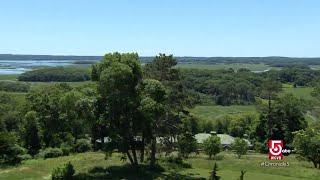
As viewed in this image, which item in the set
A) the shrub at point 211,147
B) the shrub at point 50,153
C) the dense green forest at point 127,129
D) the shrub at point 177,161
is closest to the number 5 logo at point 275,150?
the dense green forest at point 127,129

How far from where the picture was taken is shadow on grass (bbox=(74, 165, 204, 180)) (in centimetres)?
4300

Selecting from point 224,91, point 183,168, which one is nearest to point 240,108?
point 224,91

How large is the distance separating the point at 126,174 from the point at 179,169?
6.65 metres

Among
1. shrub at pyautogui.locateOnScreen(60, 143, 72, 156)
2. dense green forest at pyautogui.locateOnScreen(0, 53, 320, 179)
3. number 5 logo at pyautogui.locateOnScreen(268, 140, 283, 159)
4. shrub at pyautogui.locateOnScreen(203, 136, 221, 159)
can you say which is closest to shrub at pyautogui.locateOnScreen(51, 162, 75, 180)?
dense green forest at pyautogui.locateOnScreen(0, 53, 320, 179)

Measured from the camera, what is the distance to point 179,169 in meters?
48.2

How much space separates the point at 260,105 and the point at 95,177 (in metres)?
38.1

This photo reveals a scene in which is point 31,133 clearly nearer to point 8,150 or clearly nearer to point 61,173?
point 8,150

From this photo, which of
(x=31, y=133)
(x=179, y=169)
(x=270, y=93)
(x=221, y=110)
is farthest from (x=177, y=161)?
(x=221, y=110)

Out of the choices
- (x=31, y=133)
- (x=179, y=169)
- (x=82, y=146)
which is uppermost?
(x=31, y=133)

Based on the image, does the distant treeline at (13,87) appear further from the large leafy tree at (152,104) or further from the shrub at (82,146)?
the large leafy tree at (152,104)

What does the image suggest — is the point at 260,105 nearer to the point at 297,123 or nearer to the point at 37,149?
the point at 297,123

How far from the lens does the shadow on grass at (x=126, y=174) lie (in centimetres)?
4300

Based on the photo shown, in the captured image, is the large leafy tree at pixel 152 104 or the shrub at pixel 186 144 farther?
the shrub at pixel 186 144

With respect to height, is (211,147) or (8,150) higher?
(8,150)
